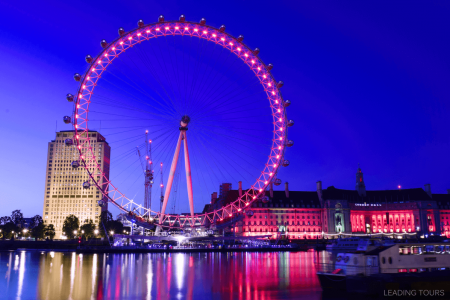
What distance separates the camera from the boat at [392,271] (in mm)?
27312

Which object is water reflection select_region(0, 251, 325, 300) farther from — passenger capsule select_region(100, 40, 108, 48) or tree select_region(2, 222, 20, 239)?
tree select_region(2, 222, 20, 239)

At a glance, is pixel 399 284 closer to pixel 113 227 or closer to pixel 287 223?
pixel 113 227

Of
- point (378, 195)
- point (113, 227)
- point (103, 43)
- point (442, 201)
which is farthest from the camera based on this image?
point (378, 195)

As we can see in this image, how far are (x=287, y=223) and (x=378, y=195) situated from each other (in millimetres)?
41764

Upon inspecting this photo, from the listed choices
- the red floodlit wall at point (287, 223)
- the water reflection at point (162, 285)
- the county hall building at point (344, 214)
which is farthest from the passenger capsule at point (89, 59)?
the red floodlit wall at point (287, 223)

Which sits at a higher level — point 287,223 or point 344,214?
point 344,214

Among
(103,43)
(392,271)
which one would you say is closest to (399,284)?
(392,271)

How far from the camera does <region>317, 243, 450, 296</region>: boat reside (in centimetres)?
2731

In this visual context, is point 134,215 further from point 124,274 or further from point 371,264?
point 371,264

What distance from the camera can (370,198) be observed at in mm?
167125

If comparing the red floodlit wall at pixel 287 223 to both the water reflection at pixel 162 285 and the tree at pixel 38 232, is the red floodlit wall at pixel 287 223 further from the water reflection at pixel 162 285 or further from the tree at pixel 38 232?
the water reflection at pixel 162 285

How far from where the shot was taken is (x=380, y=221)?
538ft

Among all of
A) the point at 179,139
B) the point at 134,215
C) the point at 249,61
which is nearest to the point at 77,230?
the point at 134,215

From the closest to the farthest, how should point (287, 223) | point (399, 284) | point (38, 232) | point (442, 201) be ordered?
point (399, 284), point (38, 232), point (287, 223), point (442, 201)
